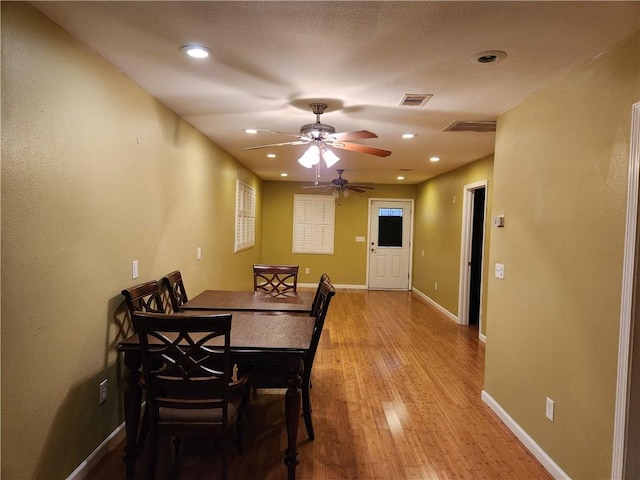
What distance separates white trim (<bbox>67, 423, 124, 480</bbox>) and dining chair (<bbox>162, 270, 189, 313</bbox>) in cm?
89

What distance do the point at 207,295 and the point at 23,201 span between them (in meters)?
1.99

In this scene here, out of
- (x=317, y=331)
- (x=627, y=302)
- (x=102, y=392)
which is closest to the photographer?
Answer: (x=627, y=302)

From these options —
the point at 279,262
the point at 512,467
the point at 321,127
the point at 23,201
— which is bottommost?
the point at 512,467

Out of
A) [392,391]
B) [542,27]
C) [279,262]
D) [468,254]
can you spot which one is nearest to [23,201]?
[542,27]

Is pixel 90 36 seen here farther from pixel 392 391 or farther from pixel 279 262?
pixel 279 262

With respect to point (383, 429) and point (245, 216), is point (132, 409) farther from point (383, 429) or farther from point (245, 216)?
point (245, 216)

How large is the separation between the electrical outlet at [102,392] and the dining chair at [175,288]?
772 millimetres

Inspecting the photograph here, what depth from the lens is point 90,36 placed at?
1.90 meters

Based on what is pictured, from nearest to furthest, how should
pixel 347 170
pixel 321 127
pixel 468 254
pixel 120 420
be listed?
pixel 120 420 → pixel 321 127 → pixel 468 254 → pixel 347 170

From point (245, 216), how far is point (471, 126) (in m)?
3.92

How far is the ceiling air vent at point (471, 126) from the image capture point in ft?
10.6

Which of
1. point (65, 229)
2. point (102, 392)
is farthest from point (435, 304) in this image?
point (65, 229)

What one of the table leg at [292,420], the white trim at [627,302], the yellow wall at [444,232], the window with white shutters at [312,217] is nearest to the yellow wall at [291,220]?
the window with white shutters at [312,217]

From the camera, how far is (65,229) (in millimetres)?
1895
